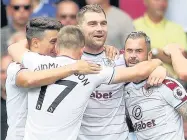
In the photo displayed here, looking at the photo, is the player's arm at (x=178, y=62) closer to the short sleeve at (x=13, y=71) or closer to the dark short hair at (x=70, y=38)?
the dark short hair at (x=70, y=38)

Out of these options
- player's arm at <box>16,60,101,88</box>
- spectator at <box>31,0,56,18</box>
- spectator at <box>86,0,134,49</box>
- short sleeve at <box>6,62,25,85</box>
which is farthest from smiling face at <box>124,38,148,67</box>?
spectator at <box>31,0,56,18</box>

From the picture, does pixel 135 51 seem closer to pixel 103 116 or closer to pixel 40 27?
pixel 103 116

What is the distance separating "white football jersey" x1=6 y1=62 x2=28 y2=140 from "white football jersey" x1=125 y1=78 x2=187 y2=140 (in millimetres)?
1020

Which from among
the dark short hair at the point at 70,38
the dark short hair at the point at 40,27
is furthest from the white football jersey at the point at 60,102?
the dark short hair at the point at 40,27

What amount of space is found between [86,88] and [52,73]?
1.02ft

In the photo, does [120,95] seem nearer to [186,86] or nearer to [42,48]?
[42,48]

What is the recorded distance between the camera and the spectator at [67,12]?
962 cm

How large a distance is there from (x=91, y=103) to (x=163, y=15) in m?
3.11

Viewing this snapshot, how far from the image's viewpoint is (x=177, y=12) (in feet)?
32.8

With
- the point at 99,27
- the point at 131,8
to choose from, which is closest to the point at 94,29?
the point at 99,27

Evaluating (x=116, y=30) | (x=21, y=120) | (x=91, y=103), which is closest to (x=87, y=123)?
(x=91, y=103)

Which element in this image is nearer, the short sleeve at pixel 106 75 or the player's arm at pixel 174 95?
the short sleeve at pixel 106 75

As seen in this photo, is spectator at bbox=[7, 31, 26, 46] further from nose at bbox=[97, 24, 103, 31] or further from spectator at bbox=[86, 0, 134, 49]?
nose at bbox=[97, 24, 103, 31]

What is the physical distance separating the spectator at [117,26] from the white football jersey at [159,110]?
240 centimetres
